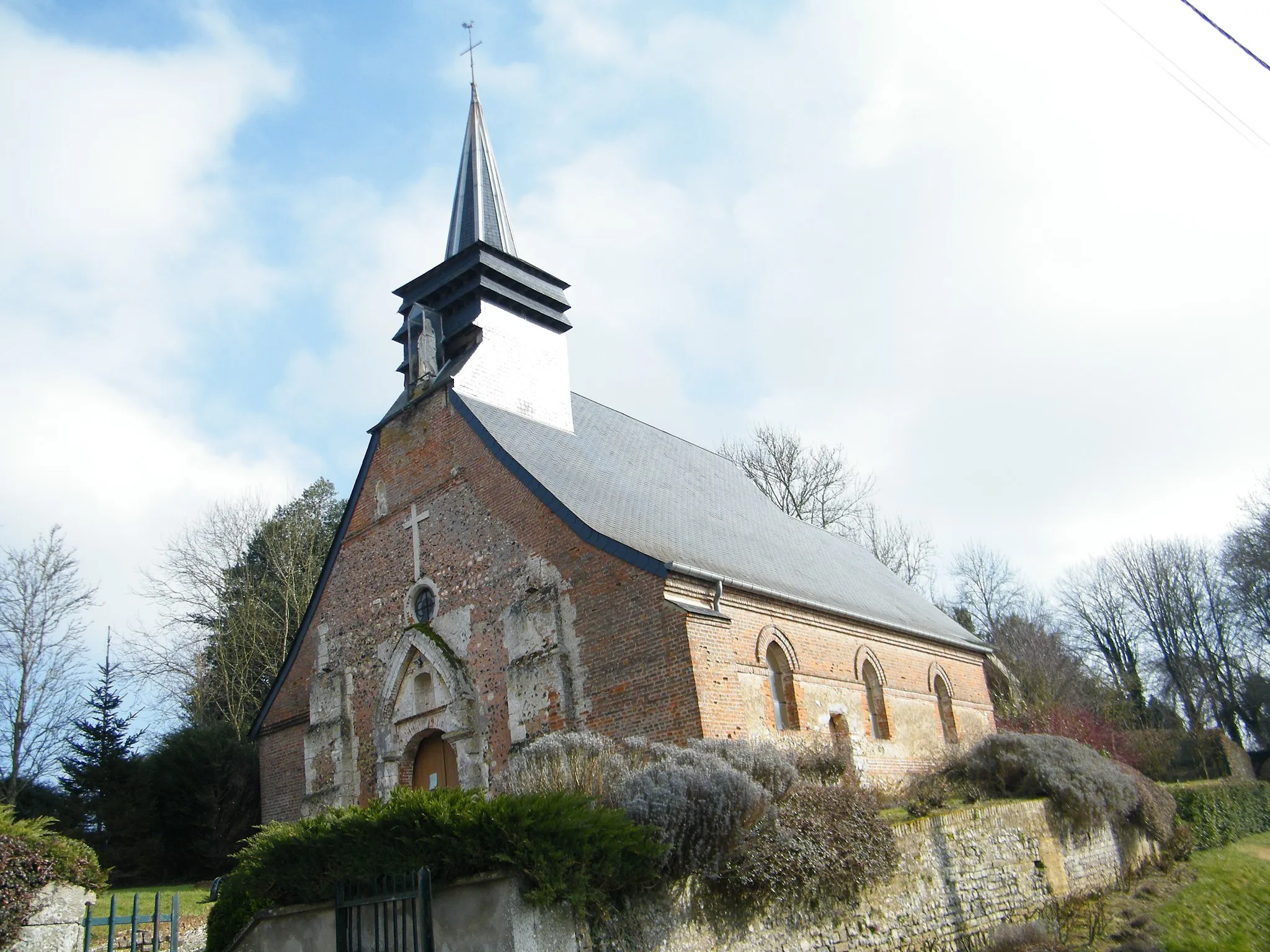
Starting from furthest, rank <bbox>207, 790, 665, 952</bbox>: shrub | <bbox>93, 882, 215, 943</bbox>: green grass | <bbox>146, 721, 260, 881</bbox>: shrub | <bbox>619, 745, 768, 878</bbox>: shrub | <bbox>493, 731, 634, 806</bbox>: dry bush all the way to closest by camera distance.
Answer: <bbox>146, 721, 260, 881</bbox>: shrub → <bbox>93, 882, 215, 943</bbox>: green grass → <bbox>493, 731, 634, 806</bbox>: dry bush → <bbox>619, 745, 768, 878</bbox>: shrub → <bbox>207, 790, 665, 952</bbox>: shrub

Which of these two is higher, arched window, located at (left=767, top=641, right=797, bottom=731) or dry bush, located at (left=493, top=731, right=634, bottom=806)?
arched window, located at (left=767, top=641, right=797, bottom=731)

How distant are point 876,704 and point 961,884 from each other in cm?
665

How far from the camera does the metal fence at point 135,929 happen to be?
34.2 ft

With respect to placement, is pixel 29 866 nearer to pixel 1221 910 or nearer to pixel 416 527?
pixel 416 527

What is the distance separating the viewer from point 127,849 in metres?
19.2

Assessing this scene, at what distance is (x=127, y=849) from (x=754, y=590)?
1397 cm

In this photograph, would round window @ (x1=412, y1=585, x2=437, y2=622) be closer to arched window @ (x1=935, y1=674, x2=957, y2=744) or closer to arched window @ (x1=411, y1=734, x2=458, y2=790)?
arched window @ (x1=411, y1=734, x2=458, y2=790)

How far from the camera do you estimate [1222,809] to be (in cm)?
1886

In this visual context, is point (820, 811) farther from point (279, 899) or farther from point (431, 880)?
point (279, 899)

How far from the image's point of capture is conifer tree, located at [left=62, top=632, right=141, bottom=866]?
19.3m

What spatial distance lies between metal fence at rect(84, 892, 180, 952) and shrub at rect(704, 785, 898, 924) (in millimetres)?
6789

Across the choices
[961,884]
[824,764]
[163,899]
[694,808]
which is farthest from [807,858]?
[163,899]

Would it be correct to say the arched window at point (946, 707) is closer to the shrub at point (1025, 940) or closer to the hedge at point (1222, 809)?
the hedge at point (1222, 809)

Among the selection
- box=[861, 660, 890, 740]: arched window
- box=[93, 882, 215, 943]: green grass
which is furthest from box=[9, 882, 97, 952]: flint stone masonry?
box=[861, 660, 890, 740]: arched window
